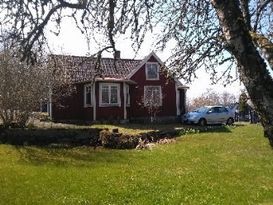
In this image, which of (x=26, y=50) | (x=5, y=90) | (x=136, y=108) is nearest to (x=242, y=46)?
(x=26, y=50)

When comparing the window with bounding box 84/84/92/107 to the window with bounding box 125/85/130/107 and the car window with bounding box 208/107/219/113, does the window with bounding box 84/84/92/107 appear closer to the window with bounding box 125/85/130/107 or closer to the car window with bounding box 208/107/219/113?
the window with bounding box 125/85/130/107

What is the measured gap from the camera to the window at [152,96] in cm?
4322

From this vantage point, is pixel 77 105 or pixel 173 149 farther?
pixel 77 105

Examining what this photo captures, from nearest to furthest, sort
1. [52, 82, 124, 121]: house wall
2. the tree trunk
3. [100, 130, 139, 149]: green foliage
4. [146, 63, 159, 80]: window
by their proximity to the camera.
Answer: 1. the tree trunk
2. [100, 130, 139, 149]: green foliage
3. [52, 82, 124, 121]: house wall
4. [146, 63, 159, 80]: window

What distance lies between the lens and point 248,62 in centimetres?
421

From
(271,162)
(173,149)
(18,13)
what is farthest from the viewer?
(173,149)

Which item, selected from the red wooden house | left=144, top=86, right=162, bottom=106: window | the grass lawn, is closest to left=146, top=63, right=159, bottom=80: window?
the red wooden house

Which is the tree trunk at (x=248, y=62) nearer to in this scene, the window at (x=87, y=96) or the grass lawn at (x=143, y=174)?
the grass lawn at (x=143, y=174)

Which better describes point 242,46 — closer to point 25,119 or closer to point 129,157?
point 129,157

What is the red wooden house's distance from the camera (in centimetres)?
Answer: 4147

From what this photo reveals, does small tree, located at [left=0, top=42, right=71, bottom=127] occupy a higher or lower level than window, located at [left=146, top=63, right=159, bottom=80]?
lower

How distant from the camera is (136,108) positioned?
4425 centimetres

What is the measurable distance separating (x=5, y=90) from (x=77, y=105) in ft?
42.1

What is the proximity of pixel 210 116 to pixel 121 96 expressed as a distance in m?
8.25
